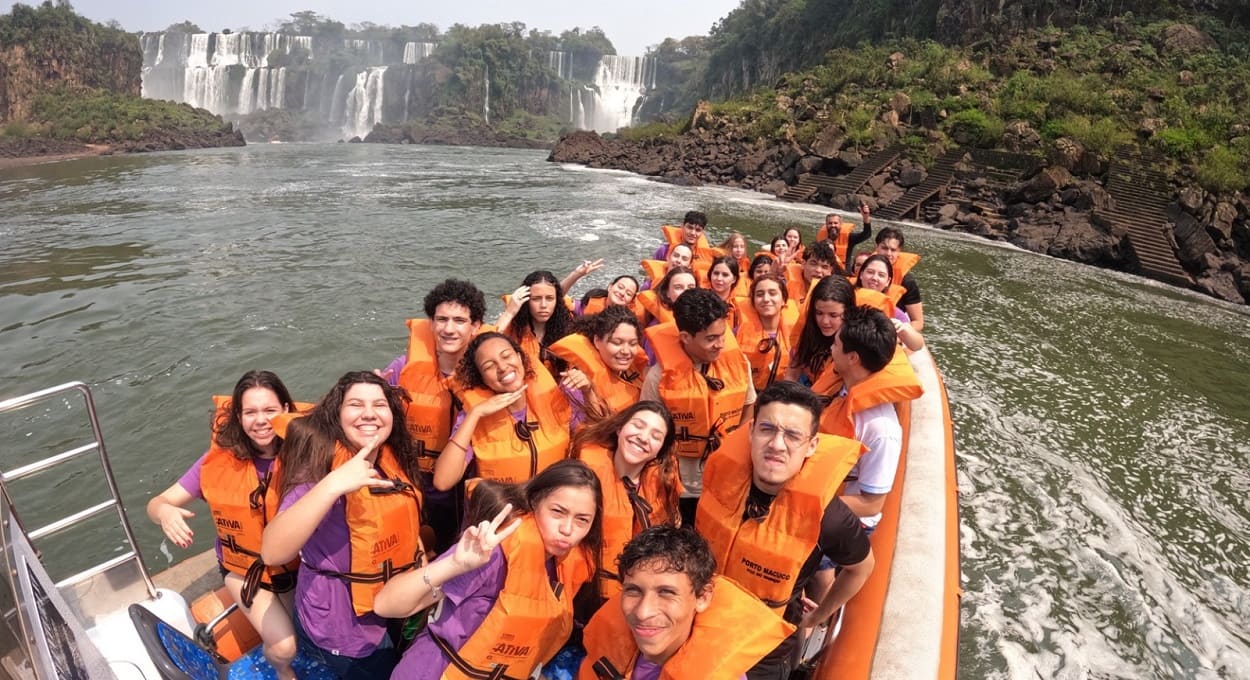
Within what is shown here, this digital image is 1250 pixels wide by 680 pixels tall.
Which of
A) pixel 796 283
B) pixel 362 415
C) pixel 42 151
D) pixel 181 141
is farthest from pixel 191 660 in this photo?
pixel 181 141

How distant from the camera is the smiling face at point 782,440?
2.10m

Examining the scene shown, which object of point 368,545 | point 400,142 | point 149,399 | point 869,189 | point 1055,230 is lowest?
point 149,399

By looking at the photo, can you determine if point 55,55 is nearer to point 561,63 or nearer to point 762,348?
point 561,63

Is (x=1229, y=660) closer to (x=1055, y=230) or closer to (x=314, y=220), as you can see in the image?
(x=1055, y=230)

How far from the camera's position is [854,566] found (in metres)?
2.29

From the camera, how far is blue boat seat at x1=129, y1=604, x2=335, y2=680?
6.62ft

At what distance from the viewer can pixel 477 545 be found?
73.6 inches

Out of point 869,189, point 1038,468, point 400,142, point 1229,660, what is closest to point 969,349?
point 1038,468

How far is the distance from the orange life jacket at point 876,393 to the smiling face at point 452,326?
1.89m

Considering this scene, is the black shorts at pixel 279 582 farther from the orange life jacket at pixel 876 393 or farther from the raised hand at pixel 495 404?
the orange life jacket at pixel 876 393

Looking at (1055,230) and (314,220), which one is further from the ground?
(1055,230)

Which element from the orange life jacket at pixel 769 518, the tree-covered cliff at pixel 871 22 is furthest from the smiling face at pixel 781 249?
the tree-covered cliff at pixel 871 22

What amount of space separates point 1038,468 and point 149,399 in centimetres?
965

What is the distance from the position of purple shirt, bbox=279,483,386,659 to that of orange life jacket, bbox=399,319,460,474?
86cm
